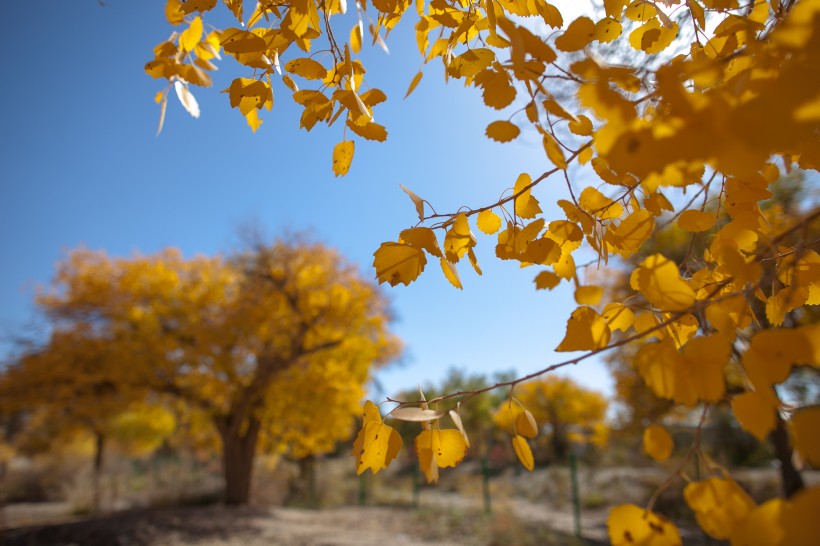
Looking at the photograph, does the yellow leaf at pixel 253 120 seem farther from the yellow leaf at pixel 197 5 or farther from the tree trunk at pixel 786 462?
the tree trunk at pixel 786 462

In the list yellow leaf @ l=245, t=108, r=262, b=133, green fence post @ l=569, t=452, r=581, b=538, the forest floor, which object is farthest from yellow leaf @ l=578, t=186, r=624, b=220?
green fence post @ l=569, t=452, r=581, b=538

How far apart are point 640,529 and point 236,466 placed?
28.0ft

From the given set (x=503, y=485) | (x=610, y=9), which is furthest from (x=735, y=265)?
(x=503, y=485)

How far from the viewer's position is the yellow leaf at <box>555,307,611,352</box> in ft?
1.75

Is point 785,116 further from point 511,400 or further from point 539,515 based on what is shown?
point 539,515

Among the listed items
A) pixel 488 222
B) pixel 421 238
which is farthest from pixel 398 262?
pixel 488 222

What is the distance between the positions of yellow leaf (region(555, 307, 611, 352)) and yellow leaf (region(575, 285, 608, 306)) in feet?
0.03

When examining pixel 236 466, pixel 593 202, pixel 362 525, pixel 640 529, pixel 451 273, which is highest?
pixel 593 202

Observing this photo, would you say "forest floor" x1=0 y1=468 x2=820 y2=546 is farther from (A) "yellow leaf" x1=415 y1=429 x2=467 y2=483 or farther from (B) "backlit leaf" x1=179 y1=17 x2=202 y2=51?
(B) "backlit leaf" x1=179 y1=17 x2=202 y2=51

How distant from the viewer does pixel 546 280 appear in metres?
0.63

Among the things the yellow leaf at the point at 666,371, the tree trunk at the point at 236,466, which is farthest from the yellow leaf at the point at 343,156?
Result: the tree trunk at the point at 236,466

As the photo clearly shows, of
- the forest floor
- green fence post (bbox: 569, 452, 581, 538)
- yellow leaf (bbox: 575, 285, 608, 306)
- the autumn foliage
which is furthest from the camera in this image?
green fence post (bbox: 569, 452, 581, 538)

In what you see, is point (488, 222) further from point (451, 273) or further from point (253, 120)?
point (253, 120)

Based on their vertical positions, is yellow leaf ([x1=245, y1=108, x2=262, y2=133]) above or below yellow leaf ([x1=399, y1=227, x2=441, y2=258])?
above
